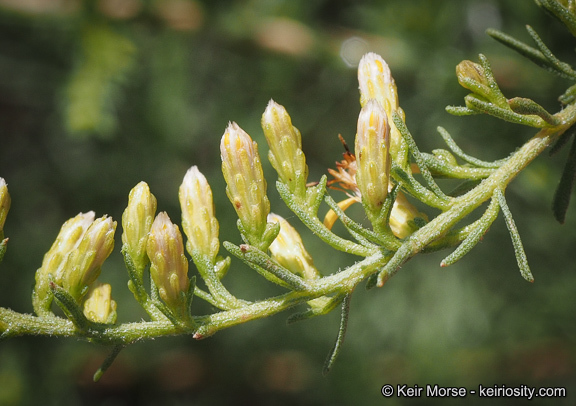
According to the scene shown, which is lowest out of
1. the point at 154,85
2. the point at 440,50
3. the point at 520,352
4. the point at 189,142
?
the point at 520,352

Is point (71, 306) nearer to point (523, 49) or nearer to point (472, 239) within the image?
point (472, 239)

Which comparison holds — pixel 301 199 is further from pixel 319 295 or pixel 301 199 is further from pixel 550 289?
pixel 550 289

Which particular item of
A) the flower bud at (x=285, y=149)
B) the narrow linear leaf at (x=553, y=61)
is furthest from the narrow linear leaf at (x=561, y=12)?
the flower bud at (x=285, y=149)

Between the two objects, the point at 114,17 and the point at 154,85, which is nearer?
the point at 114,17

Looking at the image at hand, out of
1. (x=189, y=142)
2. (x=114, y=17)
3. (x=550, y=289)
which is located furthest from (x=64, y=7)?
(x=550, y=289)

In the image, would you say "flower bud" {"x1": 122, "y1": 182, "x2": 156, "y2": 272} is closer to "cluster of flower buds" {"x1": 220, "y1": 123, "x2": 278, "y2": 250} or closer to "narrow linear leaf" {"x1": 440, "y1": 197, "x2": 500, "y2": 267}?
"cluster of flower buds" {"x1": 220, "y1": 123, "x2": 278, "y2": 250}

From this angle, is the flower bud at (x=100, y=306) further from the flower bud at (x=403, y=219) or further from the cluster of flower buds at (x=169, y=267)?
the flower bud at (x=403, y=219)

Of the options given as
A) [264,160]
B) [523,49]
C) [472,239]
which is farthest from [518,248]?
[264,160]
